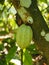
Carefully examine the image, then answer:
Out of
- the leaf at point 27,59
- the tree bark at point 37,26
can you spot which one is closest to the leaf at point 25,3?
the tree bark at point 37,26

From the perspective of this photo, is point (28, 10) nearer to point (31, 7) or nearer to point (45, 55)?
point (31, 7)

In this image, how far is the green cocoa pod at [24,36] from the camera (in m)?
0.91

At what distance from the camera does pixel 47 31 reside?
0.98 meters

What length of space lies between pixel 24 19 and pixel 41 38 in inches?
4.3

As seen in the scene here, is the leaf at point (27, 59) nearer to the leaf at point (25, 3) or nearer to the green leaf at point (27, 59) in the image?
the green leaf at point (27, 59)

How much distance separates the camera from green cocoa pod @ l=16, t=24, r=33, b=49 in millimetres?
906

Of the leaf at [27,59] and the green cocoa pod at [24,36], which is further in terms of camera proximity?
the leaf at [27,59]

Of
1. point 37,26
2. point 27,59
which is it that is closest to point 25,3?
point 37,26

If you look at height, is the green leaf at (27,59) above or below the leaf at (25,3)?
below

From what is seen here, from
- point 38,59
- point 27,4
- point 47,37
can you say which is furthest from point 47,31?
point 38,59

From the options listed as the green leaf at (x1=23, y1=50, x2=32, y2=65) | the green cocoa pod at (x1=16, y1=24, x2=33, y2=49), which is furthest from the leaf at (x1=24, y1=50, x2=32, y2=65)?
the green cocoa pod at (x1=16, y1=24, x2=33, y2=49)

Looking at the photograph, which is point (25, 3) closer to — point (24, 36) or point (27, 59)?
point (24, 36)

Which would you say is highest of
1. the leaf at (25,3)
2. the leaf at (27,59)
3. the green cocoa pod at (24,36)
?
the leaf at (25,3)

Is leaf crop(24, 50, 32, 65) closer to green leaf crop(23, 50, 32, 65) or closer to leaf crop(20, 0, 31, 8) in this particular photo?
green leaf crop(23, 50, 32, 65)
